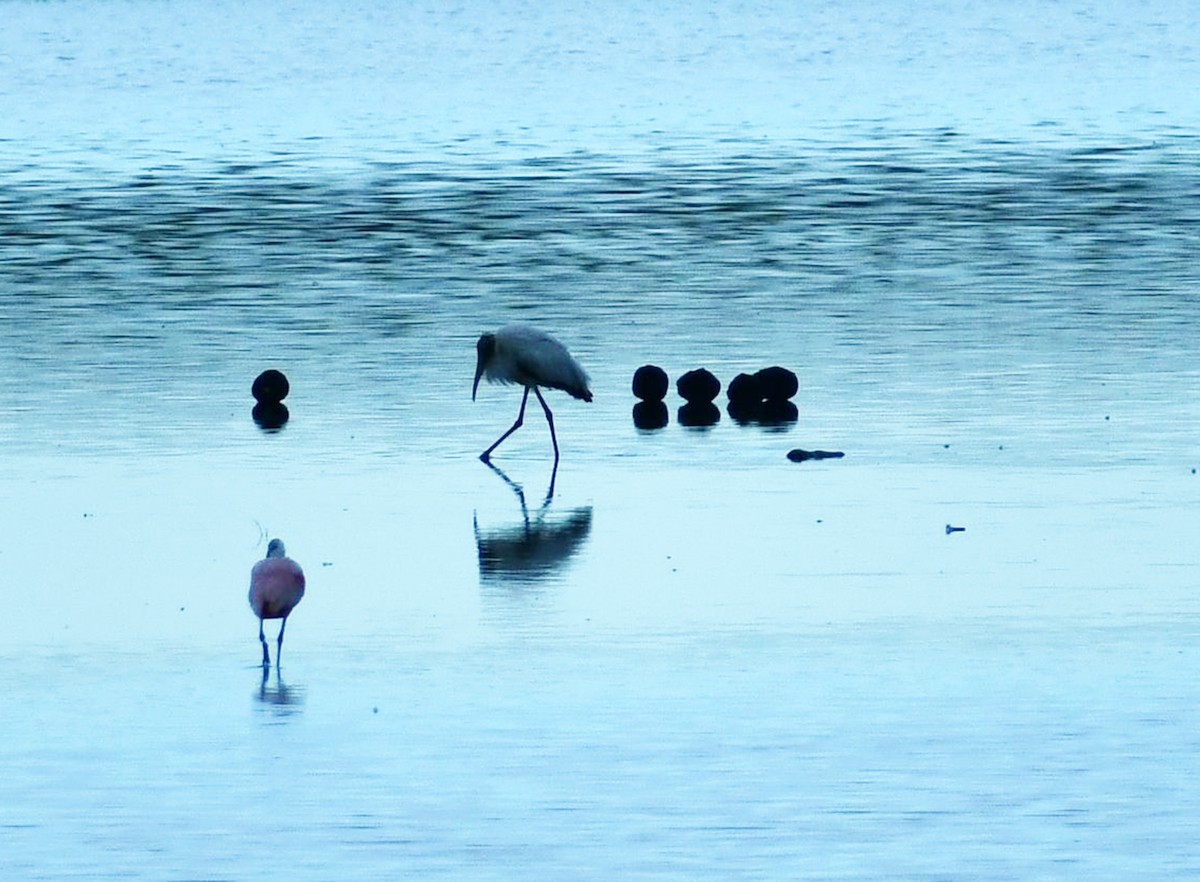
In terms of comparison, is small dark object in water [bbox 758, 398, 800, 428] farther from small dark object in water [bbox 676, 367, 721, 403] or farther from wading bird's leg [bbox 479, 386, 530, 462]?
wading bird's leg [bbox 479, 386, 530, 462]

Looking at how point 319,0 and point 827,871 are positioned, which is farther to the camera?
point 319,0

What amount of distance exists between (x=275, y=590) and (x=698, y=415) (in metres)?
7.78

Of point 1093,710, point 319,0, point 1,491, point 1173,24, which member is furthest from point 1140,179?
point 319,0

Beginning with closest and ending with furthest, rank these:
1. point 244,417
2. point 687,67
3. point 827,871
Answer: point 827,871 → point 244,417 → point 687,67

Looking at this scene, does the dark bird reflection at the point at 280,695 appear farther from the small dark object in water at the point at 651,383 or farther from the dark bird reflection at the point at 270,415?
the small dark object in water at the point at 651,383

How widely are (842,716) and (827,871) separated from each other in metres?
1.98

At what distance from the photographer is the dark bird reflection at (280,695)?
39.7 feet

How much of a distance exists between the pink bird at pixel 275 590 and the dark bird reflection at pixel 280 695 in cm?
31

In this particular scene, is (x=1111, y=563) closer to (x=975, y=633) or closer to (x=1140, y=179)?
(x=975, y=633)

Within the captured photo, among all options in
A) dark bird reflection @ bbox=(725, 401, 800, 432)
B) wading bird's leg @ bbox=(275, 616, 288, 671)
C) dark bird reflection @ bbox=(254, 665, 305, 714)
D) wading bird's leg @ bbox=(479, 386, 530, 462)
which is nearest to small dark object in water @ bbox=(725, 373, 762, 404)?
dark bird reflection @ bbox=(725, 401, 800, 432)

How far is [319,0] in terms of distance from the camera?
15238 cm

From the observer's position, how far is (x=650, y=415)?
2023cm

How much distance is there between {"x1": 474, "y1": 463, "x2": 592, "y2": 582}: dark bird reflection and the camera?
48.7ft

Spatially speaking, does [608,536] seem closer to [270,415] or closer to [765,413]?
[765,413]
